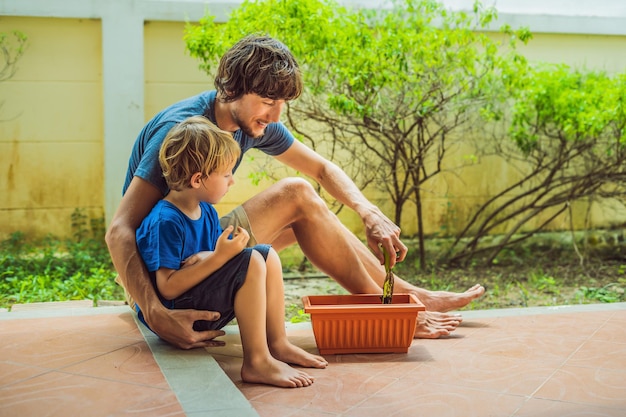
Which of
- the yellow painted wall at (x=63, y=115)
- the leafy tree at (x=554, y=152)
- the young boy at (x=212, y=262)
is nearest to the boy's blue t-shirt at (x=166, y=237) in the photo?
the young boy at (x=212, y=262)

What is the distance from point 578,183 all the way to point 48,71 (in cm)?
472

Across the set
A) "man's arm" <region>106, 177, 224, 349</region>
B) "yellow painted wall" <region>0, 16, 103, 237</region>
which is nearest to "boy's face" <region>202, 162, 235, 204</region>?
"man's arm" <region>106, 177, 224, 349</region>

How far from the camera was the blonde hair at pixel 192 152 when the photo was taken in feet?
8.55

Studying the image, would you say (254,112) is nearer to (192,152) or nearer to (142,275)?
(192,152)

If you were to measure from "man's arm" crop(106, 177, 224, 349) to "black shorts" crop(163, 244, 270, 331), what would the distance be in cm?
4

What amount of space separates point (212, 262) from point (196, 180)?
1.08 ft

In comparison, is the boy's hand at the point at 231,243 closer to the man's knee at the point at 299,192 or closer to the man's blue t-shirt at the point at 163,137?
the man's blue t-shirt at the point at 163,137

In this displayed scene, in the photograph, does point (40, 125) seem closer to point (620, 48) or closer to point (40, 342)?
point (40, 342)

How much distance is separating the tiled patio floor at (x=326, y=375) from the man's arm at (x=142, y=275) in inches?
3.3

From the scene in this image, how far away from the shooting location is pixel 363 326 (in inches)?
114

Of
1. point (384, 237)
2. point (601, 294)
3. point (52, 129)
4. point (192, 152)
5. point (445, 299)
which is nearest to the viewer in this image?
point (192, 152)

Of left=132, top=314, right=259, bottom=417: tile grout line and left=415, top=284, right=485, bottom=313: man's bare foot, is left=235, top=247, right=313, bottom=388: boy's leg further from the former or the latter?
left=415, top=284, right=485, bottom=313: man's bare foot

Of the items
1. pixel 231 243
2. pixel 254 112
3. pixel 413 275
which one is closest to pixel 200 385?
pixel 231 243

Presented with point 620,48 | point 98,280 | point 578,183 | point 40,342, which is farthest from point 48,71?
point 620,48
